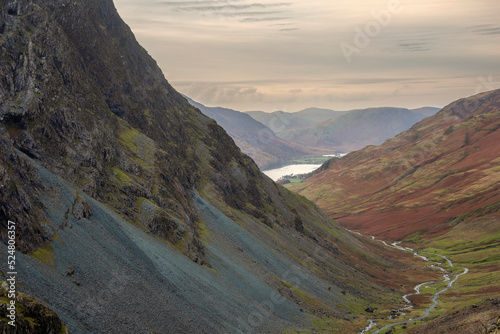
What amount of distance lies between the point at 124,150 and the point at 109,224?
97.5 ft

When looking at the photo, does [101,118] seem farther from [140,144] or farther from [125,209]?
[125,209]

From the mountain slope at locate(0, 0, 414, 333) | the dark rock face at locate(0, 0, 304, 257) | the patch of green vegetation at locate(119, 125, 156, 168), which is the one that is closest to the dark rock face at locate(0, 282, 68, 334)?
the mountain slope at locate(0, 0, 414, 333)

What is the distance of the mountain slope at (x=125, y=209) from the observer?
51.3 m

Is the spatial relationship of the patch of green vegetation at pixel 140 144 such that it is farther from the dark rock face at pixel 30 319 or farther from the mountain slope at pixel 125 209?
the dark rock face at pixel 30 319

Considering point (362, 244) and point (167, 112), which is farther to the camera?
point (362, 244)

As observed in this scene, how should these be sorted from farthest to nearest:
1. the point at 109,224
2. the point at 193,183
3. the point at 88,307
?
the point at 193,183, the point at 109,224, the point at 88,307

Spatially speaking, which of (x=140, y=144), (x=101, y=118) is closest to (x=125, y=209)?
(x=101, y=118)

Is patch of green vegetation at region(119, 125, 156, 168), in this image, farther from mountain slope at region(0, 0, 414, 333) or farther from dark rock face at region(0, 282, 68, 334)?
dark rock face at region(0, 282, 68, 334)

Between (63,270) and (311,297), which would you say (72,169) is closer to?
(63,270)

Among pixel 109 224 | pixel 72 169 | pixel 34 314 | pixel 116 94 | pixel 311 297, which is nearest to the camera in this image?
pixel 34 314

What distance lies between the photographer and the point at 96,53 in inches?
4013

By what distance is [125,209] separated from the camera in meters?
75.4

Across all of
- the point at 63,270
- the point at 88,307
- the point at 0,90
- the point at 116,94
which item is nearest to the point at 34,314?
the point at 88,307

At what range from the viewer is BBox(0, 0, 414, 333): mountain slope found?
2021 inches
